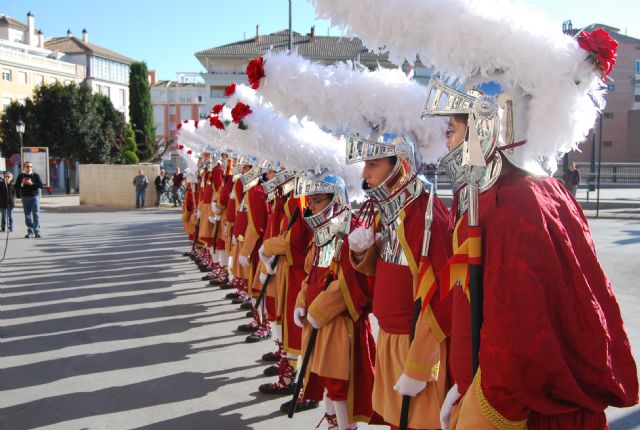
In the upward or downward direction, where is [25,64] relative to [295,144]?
upward

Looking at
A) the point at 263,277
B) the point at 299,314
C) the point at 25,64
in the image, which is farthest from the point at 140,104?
the point at 299,314

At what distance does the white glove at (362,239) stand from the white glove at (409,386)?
36.8 inches

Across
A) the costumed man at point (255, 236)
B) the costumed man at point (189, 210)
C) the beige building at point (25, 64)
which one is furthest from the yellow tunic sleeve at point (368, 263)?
the beige building at point (25, 64)

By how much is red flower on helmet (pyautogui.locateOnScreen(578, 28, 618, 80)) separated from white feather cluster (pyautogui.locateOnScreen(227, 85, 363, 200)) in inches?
124

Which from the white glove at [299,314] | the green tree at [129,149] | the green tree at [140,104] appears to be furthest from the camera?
the green tree at [140,104]

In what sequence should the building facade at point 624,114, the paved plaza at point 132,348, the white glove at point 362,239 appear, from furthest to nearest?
the building facade at point 624,114 → the paved plaza at point 132,348 → the white glove at point 362,239

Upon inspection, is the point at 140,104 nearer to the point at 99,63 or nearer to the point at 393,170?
the point at 99,63

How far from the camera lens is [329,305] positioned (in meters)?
4.15

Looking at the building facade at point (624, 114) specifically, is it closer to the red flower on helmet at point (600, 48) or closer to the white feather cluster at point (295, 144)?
the white feather cluster at point (295, 144)

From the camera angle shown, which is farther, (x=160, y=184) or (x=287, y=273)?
(x=160, y=184)

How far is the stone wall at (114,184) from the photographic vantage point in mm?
31703

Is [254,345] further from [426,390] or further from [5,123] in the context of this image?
[5,123]

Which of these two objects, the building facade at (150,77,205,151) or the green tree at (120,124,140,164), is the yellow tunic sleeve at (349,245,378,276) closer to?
the green tree at (120,124,140,164)

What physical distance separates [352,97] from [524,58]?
80.5 inches
